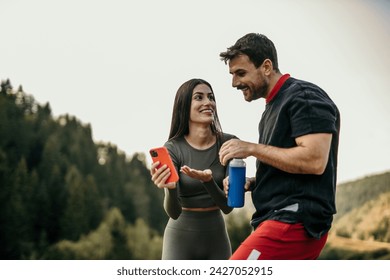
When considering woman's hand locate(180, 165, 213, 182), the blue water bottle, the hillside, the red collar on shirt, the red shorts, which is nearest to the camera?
the red shorts

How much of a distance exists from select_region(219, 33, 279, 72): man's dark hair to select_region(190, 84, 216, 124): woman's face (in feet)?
2.13

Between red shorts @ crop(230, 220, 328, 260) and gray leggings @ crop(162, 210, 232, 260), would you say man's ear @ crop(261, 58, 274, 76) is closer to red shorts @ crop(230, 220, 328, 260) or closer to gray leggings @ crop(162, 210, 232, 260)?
red shorts @ crop(230, 220, 328, 260)

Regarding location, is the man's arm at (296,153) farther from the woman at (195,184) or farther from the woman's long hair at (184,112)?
the woman's long hair at (184,112)

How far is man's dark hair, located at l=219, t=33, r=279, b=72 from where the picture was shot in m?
2.59

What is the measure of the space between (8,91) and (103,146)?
211 centimetres

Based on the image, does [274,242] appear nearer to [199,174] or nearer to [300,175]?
[300,175]

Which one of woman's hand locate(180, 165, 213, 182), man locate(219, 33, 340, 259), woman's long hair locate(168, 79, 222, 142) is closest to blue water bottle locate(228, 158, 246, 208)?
man locate(219, 33, 340, 259)

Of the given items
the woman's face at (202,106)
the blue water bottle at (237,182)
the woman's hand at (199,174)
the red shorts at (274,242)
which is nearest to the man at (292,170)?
the red shorts at (274,242)

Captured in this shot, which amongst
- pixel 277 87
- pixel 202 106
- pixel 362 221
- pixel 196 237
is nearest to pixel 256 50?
pixel 277 87

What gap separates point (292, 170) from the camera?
2232mm
